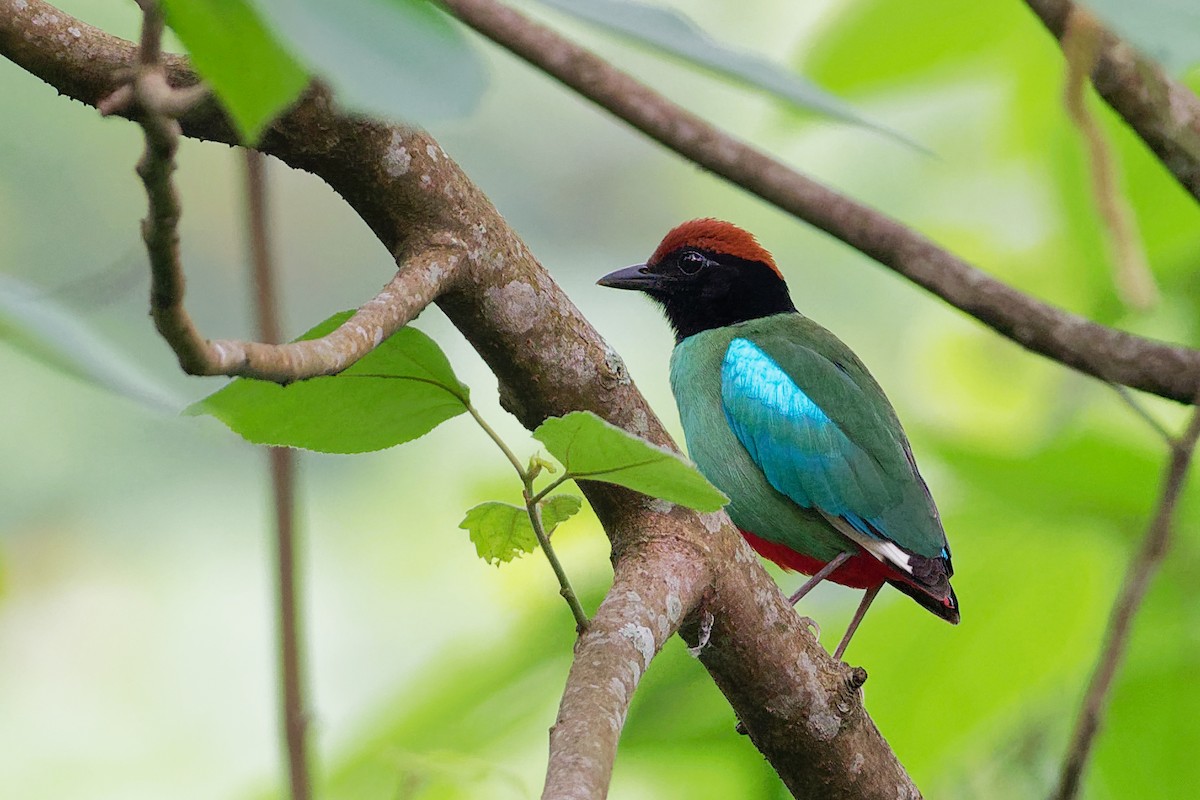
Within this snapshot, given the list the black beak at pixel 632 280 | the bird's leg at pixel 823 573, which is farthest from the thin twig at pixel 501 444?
the black beak at pixel 632 280

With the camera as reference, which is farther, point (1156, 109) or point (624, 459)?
point (1156, 109)

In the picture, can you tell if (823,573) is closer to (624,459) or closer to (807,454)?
(807,454)

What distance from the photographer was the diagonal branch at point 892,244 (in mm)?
985

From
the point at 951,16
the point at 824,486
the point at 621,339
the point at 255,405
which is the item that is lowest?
the point at 621,339

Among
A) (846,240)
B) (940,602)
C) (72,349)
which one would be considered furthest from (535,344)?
(72,349)

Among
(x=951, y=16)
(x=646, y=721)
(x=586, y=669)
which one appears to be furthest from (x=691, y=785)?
(x=951, y=16)

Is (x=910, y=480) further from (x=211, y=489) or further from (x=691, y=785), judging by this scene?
(x=211, y=489)

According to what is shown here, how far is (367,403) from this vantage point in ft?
4.73

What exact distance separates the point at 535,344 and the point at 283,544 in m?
0.82

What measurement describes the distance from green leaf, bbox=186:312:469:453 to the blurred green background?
0.12 metres

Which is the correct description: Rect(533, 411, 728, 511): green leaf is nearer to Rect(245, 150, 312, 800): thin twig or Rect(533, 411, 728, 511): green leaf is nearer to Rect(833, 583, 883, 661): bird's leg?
Rect(245, 150, 312, 800): thin twig

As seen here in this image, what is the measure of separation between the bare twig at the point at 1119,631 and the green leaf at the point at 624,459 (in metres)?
0.38

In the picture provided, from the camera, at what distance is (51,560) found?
5.50 meters

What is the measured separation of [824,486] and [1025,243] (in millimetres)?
1189
